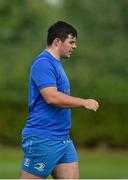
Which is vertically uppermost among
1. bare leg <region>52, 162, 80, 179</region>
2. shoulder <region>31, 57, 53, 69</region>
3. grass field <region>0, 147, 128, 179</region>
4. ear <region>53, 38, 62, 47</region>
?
ear <region>53, 38, 62, 47</region>

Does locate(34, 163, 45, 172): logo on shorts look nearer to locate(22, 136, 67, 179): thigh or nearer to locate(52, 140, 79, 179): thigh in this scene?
locate(22, 136, 67, 179): thigh

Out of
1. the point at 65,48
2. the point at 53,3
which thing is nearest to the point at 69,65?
the point at 53,3

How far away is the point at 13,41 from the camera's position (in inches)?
1185

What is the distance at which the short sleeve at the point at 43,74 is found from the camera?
23.1ft

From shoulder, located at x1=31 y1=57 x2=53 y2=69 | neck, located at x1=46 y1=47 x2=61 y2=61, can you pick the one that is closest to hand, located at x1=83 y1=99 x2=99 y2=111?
shoulder, located at x1=31 y1=57 x2=53 y2=69

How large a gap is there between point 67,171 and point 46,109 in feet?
2.09

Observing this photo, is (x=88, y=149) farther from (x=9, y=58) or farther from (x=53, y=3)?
(x=53, y=3)

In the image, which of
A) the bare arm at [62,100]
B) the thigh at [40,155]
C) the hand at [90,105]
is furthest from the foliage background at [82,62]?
the hand at [90,105]

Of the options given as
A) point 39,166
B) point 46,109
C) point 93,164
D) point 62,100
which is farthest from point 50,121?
point 93,164

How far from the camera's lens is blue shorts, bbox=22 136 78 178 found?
284 inches

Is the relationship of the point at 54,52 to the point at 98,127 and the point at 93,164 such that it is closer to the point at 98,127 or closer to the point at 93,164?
the point at 93,164

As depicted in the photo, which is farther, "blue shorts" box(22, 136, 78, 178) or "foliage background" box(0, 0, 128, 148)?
"foliage background" box(0, 0, 128, 148)

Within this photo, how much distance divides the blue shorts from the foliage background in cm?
1725

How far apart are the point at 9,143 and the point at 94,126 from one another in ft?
9.35
